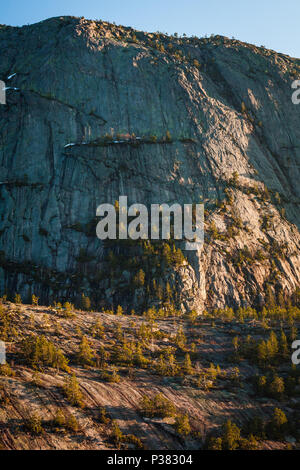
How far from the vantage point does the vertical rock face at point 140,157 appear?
84562 millimetres

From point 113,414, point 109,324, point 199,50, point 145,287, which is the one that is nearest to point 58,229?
point 145,287

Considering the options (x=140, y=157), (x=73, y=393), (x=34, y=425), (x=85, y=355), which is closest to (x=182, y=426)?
(x=73, y=393)

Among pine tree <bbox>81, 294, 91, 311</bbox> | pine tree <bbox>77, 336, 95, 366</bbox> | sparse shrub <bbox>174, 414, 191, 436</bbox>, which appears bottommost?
sparse shrub <bbox>174, 414, 191, 436</bbox>

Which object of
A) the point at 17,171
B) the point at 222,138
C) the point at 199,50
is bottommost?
the point at 17,171

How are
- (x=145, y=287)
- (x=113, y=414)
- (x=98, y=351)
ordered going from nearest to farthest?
(x=113, y=414), (x=98, y=351), (x=145, y=287)

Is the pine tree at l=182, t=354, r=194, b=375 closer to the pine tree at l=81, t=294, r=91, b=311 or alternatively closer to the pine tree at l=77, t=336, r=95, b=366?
the pine tree at l=77, t=336, r=95, b=366

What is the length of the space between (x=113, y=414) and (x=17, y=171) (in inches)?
2867

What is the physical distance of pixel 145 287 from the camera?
78.5 m

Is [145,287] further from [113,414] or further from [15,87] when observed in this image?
[15,87]

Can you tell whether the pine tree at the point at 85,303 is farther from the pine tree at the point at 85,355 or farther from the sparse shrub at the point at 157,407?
the sparse shrub at the point at 157,407

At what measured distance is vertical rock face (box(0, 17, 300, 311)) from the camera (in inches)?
3329

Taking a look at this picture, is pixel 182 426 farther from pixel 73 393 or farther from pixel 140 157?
pixel 140 157

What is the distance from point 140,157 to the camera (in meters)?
98.3

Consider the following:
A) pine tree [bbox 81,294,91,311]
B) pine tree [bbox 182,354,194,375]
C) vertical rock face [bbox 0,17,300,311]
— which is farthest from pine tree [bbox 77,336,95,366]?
vertical rock face [bbox 0,17,300,311]
